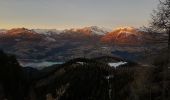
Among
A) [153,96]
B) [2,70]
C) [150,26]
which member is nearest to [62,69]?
[2,70]

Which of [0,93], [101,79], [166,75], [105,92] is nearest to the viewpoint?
[166,75]

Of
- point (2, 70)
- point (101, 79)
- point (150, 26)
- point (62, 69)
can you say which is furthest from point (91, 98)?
point (150, 26)

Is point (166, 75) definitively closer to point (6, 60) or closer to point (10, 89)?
point (10, 89)

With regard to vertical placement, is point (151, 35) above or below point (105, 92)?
above

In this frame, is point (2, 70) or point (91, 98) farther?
point (2, 70)

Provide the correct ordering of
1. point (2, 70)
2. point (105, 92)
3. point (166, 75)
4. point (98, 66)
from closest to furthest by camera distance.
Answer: point (166, 75) → point (105, 92) → point (2, 70) → point (98, 66)

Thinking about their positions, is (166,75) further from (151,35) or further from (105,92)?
(105,92)

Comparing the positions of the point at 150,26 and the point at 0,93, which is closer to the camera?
the point at 150,26

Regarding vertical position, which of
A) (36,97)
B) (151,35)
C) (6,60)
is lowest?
(36,97)

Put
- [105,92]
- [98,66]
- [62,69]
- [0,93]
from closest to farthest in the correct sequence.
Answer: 1. [105,92]
2. [0,93]
3. [98,66]
4. [62,69]
